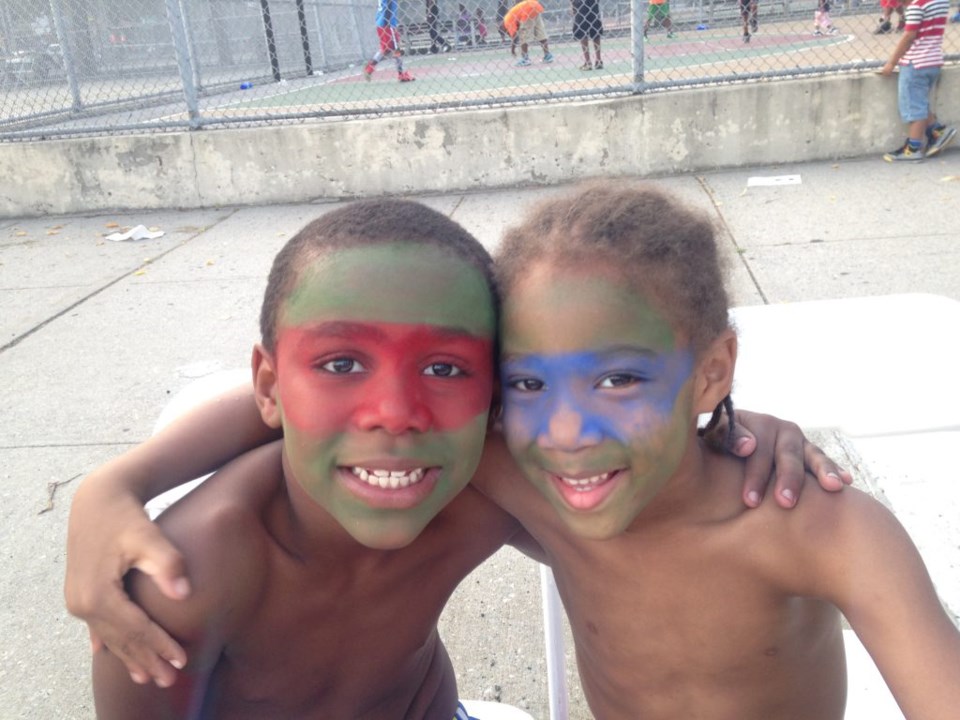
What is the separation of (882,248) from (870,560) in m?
4.22

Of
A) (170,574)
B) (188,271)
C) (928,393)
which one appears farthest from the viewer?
(188,271)

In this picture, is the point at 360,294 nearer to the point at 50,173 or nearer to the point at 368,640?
the point at 368,640

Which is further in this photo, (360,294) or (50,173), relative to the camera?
(50,173)

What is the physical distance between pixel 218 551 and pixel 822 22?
1539 centimetres

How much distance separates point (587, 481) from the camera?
1.34 meters

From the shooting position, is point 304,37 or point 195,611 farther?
point 304,37

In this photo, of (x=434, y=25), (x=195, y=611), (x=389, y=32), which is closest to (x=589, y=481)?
(x=195, y=611)

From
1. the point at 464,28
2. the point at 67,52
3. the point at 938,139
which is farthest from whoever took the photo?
the point at 464,28

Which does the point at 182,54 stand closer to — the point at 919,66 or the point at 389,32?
the point at 919,66

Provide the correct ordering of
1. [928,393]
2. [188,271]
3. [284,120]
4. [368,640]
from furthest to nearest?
[284,120]
[188,271]
[928,393]
[368,640]

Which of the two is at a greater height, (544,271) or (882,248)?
(544,271)

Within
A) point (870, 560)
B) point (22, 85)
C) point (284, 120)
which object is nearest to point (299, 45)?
point (22, 85)

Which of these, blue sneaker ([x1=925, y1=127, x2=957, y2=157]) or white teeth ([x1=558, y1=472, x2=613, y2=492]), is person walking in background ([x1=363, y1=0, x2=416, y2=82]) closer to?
blue sneaker ([x1=925, y1=127, x2=957, y2=157])

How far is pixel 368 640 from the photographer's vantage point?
1569 millimetres
